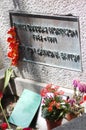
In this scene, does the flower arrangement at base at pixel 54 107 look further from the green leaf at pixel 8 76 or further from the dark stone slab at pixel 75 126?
the dark stone slab at pixel 75 126

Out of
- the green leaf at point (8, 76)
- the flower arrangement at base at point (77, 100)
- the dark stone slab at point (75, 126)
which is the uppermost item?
the dark stone slab at point (75, 126)

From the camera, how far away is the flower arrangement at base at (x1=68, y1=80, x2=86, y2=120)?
11.9ft

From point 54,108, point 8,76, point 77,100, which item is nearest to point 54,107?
point 54,108

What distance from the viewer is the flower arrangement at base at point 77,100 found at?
3.64m

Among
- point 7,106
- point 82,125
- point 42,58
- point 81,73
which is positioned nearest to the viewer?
point 82,125

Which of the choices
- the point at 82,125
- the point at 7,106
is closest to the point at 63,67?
the point at 7,106

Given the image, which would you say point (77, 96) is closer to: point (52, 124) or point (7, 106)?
point (52, 124)

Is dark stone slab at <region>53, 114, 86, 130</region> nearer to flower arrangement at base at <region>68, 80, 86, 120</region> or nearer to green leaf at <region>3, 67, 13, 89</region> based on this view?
flower arrangement at base at <region>68, 80, 86, 120</region>

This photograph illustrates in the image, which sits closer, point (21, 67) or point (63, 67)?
point (63, 67)

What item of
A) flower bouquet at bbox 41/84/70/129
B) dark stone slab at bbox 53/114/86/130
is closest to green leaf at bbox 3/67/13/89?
flower bouquet at bbox 41/84/70/129

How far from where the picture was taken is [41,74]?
14.6ft

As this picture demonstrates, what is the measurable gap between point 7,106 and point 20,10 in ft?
3.82

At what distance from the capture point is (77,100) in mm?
3777

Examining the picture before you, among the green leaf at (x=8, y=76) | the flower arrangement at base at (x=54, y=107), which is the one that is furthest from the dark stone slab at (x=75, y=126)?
the green leaf at (x=8, y=76)
